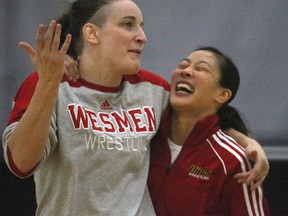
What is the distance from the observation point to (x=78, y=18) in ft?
6.56

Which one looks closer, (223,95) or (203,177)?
(203,177)

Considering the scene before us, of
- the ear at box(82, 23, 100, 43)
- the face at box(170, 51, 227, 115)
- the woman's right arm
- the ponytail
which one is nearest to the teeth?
the face at box(170, 51, 227, 115)

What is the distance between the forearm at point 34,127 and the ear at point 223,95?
56 cm

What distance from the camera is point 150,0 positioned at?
2.74 metres

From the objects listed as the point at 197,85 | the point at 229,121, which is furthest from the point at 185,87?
the point at 229,121

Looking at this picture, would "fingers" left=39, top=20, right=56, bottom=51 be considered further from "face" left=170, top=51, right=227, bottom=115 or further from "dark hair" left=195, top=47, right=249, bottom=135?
"dark hair" left=195, top=47, right=249, bottom=135

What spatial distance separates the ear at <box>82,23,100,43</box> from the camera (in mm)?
1947

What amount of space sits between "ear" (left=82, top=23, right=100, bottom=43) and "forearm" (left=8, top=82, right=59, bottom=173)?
13.2 inches

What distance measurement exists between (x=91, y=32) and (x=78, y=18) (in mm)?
73

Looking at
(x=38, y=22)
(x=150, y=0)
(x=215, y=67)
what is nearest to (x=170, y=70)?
(x=150, y=0)

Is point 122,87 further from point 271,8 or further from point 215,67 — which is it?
point 271,8

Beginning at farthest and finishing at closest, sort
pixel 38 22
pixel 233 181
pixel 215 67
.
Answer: pixel 38 22 → pixel 215 67 → pixel 233 181

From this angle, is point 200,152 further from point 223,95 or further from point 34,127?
Result: point 34,127

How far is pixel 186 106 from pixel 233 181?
24 cm
